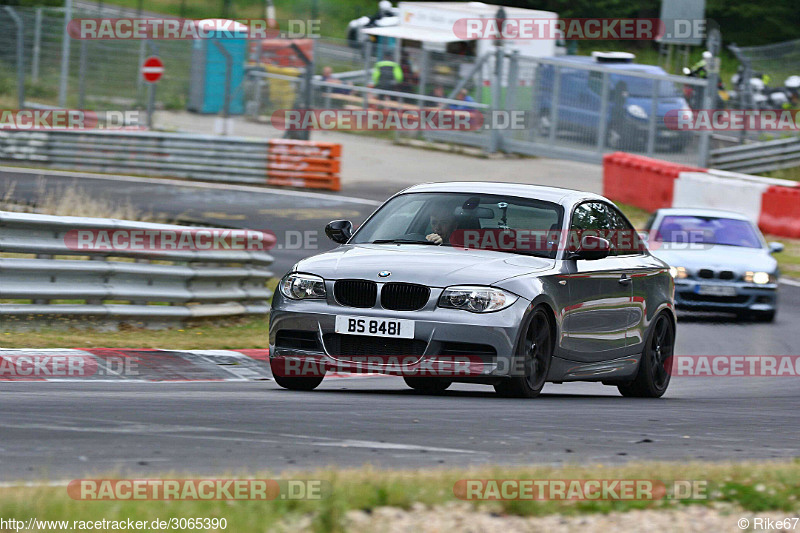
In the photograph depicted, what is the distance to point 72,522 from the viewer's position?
4.40m

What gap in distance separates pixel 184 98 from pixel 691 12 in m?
14.1

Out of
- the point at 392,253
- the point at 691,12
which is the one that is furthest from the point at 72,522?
the point at 691,12

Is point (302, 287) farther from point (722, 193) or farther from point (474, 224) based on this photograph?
point (722, 193)

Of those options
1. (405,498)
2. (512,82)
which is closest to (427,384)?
(405,498)

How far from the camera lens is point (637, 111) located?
97.1ft

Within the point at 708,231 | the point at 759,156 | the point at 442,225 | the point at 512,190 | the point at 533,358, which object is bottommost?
the point at 759,156

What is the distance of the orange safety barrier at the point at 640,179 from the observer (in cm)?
2516

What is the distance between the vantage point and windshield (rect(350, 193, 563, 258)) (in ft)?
30.0

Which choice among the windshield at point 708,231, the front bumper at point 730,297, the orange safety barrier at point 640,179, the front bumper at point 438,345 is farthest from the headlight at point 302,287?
the orange safety barrier at point 640,179

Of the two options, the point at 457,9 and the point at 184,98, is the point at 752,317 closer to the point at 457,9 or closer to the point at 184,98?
the point at 457,9

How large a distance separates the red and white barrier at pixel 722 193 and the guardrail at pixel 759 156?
298 centimetres

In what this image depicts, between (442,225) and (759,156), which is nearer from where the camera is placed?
(442,225)

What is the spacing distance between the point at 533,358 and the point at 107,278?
4.44 metres

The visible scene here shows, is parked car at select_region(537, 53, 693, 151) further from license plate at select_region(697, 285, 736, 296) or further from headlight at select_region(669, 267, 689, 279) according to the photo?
headlight at select_region(669, 267, 689, 279)
